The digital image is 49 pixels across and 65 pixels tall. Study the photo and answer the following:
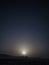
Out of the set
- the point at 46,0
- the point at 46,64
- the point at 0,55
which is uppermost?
the point at 46,0

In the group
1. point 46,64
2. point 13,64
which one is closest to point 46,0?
point 46,64

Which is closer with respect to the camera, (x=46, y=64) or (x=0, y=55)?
(x=46, y=64)

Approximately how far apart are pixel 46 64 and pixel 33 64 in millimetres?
261

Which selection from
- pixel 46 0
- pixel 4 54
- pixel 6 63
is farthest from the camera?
pixel 4 54

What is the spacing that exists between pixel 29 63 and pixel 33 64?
8cm

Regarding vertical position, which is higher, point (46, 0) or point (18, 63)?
point (46, 0)

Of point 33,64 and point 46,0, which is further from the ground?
point 46,0

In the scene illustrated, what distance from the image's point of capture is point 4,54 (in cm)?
341

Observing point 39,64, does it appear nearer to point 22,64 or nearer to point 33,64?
point 33,64

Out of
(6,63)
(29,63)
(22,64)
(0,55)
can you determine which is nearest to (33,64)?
(29,63)

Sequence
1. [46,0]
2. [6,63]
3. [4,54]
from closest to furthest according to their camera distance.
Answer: [6,63]
[46,0]
[4,54]

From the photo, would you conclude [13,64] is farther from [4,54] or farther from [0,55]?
[4,54]

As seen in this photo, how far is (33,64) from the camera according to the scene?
189 centimetres

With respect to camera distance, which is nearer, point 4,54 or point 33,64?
point 33,64
